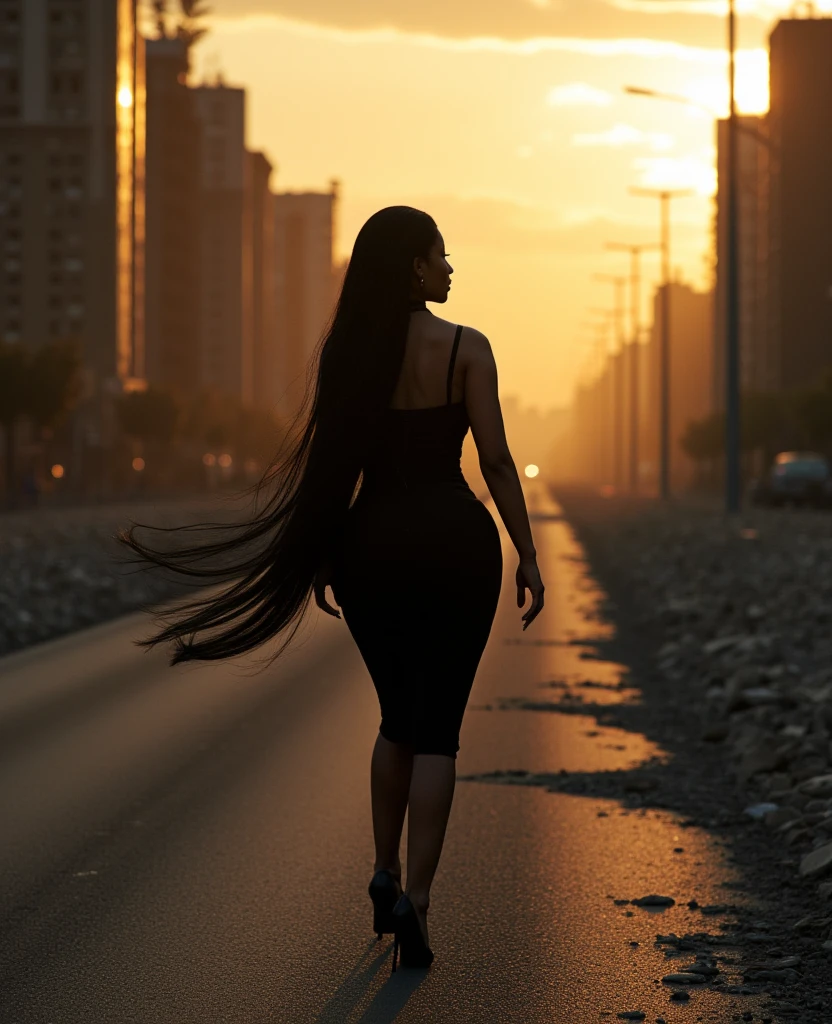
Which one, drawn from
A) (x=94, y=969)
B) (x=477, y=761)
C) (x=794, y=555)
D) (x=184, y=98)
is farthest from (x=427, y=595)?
(x=184, y=98)

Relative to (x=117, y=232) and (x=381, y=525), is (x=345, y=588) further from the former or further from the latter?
(x=117, y=232)

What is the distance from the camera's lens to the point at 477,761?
31.9ft

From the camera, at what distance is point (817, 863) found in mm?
6840

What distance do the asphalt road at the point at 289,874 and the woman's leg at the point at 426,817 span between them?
0.25 meters

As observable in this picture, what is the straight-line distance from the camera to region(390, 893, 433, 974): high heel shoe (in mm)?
5356

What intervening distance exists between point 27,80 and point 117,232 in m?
13.6

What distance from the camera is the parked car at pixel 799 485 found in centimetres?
6141

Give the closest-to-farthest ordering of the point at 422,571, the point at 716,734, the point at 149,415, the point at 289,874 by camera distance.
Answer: the point at 422,571 < the point at 289,874 < the point at 716,734 < the point at 149,415

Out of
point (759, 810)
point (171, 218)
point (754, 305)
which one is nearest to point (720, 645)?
point (759, 810)

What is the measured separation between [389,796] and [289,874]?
1.25 meters

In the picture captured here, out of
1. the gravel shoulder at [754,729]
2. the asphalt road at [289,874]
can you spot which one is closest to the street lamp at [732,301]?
the gravel shoulder at [754,729]

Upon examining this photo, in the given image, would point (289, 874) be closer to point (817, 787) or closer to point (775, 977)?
point (775, 977)

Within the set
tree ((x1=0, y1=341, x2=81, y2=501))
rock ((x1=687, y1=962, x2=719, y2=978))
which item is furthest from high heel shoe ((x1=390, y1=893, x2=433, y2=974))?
Answer: tree ((x1=0, y1=341, x2=81, y2=501))

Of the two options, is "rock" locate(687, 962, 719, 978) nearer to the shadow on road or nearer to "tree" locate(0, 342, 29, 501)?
the shadow on road
